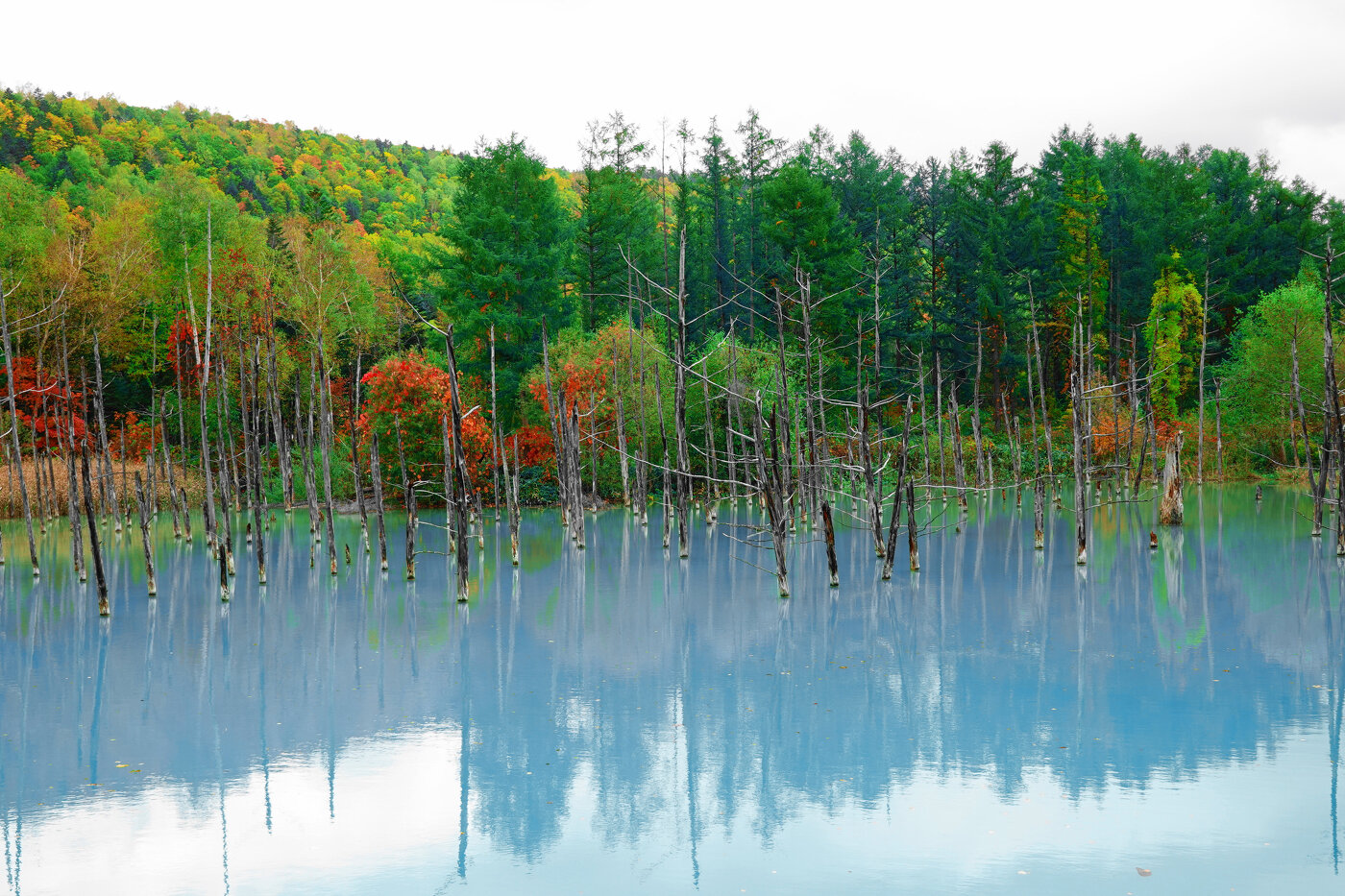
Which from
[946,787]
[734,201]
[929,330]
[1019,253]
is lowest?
[946,787]

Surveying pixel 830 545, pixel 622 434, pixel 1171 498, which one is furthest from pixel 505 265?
pixel 830 545

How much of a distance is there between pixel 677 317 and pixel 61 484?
20.8 m

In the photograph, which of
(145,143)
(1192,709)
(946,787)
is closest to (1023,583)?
(1192,709)

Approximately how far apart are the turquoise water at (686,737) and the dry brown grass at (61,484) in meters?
14.4

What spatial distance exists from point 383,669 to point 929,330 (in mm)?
36497

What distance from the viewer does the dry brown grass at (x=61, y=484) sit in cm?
3288

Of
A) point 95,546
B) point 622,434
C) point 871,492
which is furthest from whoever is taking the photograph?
point 622,434

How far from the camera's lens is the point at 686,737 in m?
10.8

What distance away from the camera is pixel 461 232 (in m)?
39.2

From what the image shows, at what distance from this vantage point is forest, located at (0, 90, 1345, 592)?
112 feet

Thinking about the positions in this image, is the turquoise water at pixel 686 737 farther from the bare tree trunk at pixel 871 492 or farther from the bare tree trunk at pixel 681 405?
the bare tree trunk at pixel 681 405

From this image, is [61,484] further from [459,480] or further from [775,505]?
[775,505]

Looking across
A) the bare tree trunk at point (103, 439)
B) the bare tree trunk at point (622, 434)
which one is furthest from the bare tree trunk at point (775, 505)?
the bare tree trunk at point (103, 439)

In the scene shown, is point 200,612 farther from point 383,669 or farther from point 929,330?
point 929,330
